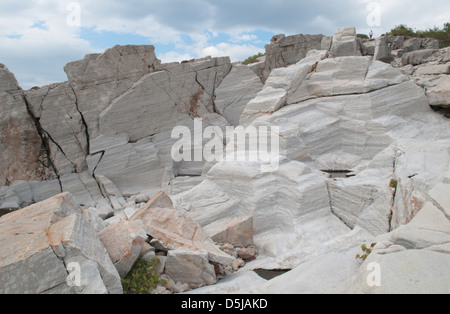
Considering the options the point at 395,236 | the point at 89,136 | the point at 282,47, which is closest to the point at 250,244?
the point at 395,236

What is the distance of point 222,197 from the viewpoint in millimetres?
8680

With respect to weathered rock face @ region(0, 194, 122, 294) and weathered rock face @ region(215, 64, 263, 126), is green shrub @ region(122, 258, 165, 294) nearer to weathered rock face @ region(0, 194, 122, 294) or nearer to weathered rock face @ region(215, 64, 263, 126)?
weathered rock face @ region(0, 194, 122, 294)

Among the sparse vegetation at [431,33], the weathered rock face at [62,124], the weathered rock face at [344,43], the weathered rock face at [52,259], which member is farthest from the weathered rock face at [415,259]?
the sparse vegetation at [431,33]

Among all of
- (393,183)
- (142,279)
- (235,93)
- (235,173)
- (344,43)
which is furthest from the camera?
(235,93)

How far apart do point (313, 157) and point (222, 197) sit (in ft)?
11.0

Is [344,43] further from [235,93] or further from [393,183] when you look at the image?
[393,183]

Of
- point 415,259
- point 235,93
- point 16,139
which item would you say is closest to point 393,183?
point 415,259

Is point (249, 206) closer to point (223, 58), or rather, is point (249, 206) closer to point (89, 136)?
point (89, 136)

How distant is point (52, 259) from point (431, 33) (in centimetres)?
3677

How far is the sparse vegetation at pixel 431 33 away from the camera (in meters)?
27.8

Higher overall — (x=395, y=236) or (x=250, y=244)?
(x=395, y=236)

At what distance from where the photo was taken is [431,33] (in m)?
29.5
